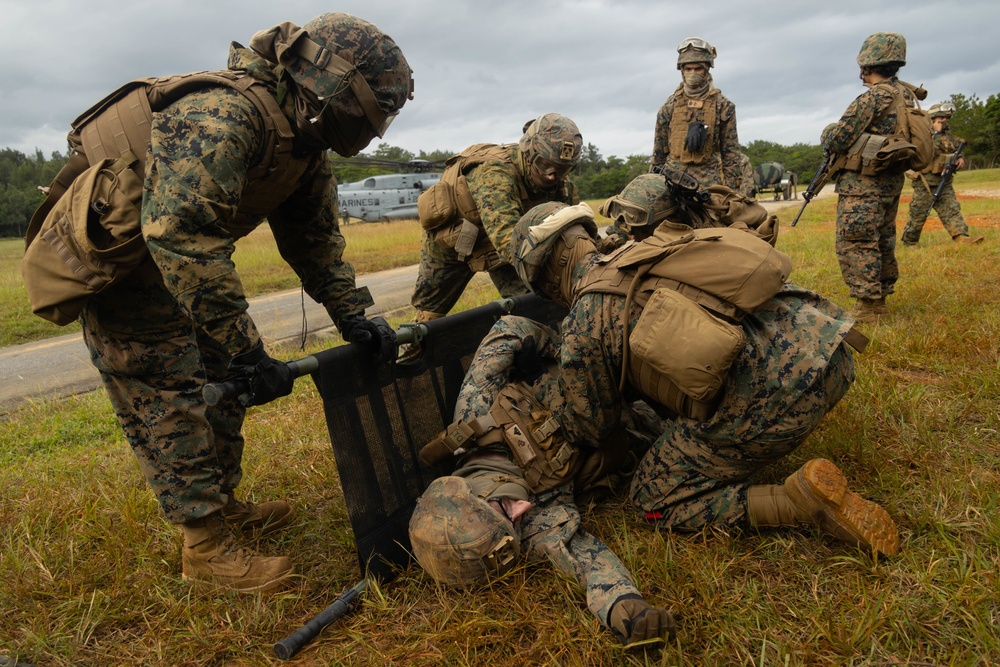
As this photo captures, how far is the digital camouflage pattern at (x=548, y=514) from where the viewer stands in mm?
2033

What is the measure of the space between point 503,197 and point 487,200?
98 mm

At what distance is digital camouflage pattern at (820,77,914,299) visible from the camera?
16.3ft

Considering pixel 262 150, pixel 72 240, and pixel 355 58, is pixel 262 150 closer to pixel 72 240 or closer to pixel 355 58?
pixel 355 58

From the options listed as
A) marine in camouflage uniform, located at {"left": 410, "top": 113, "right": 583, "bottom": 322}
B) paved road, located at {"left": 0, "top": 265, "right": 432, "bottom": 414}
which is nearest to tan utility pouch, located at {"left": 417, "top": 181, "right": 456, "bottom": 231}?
marine in camouflage uniform, located at {"left": 410, "top": 113, "right": 583, "bottom": 322}

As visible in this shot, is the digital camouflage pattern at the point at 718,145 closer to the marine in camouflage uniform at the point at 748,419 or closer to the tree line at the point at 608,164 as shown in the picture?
the marine in camouflage uniform at the point at 748,419

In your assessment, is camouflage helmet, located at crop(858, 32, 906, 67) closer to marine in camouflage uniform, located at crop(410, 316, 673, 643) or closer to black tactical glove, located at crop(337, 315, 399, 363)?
marine in camouflage uniform, located at crop(410, 316, 673, 643)

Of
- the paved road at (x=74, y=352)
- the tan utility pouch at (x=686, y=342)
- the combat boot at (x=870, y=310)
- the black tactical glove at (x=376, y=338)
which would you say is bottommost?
the combat boot at (x=870, y=310)

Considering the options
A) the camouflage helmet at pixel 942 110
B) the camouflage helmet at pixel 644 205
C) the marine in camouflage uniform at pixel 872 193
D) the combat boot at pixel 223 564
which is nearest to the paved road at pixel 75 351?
the combat boot at pixel 223 564

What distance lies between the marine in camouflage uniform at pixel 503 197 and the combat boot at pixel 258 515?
171 cm

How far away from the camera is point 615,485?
2.88 meters

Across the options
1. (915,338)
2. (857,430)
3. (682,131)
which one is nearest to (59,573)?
(857,430)

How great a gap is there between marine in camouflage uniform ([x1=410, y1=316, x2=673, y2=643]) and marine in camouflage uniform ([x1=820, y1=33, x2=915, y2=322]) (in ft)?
11.2

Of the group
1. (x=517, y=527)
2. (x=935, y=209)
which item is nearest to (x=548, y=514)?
(x=517, y=527)

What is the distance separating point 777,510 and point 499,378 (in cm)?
118
